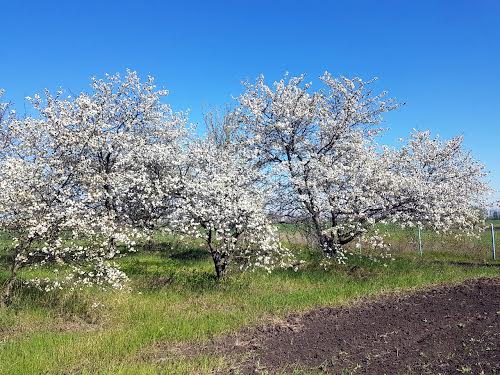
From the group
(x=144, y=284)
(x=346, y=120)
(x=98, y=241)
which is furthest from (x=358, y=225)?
(x=98, y=241)

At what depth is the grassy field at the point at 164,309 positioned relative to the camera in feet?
20.9

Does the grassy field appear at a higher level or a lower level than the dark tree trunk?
lower

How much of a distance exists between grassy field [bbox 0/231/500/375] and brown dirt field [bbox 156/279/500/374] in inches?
24.7

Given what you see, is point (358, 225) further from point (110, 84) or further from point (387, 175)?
point (110, 84)

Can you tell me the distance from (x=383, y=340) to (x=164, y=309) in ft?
14.7

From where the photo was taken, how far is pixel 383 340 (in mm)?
6852

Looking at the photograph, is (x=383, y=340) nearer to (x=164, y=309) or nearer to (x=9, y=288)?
(x=164, y=309)

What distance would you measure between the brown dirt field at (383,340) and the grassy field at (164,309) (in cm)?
63

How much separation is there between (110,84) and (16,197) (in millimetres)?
9630

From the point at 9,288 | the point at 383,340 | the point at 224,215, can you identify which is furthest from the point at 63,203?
the point at 383,340

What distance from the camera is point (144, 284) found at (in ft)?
Result: 38.1

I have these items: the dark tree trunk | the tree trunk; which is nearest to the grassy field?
the tree trunk

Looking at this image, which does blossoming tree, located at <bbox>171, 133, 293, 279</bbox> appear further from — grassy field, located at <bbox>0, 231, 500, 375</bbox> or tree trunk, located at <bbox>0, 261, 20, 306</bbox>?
tree trunk, located at <bbox>0, 261, 20, 306</bbox>

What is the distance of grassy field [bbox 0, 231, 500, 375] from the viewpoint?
6.37 metres
